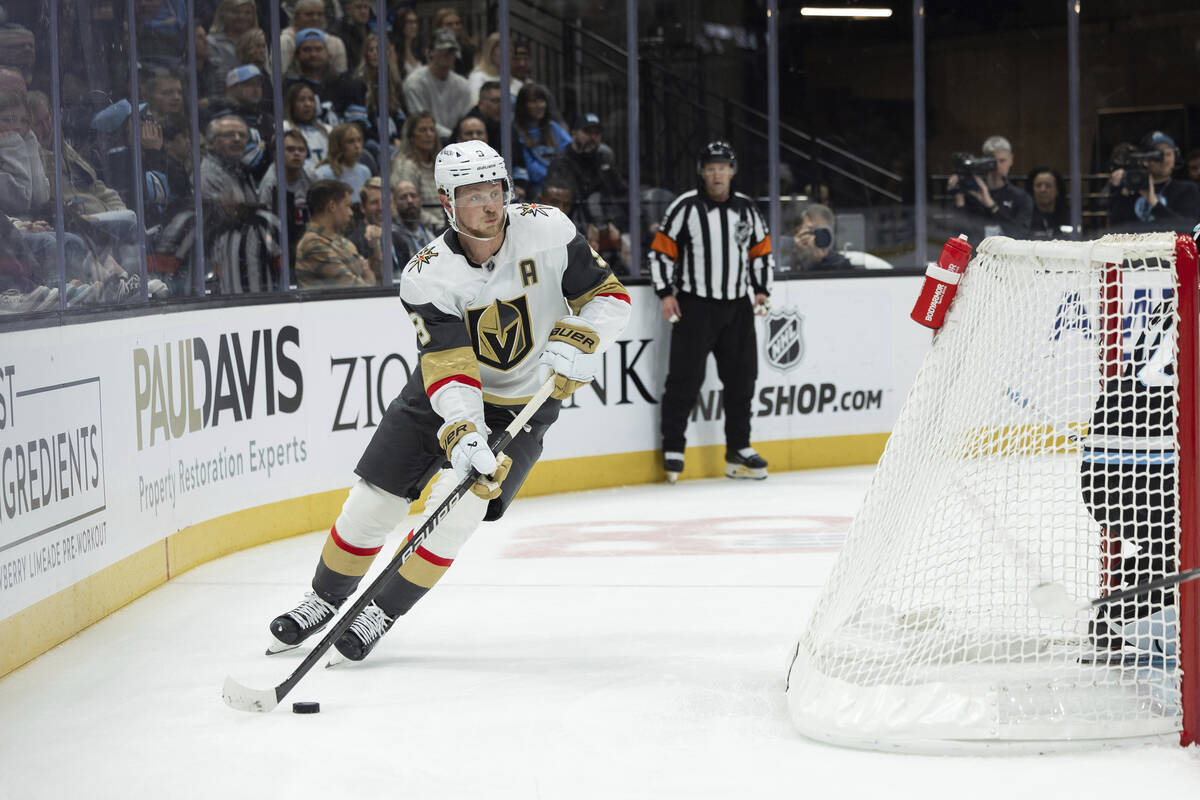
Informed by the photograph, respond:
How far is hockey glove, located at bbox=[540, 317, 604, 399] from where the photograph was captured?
318 cm

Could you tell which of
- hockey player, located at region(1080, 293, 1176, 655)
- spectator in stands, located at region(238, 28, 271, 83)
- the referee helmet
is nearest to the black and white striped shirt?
the referee helmet

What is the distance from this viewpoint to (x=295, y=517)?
4.96 metres

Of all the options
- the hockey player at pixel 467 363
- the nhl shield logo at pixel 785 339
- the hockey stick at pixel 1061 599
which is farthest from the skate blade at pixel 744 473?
the hockey stick at pixel 1061 599

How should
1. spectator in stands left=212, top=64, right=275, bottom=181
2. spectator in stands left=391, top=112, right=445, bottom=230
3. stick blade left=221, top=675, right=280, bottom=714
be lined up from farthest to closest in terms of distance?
spectator in stands left=391, top=112, right=445, bottom=230, spectator in stands left=212, top=64, right=275, bottom=181, stick blade left=221, top=675, right=280, bottom=714

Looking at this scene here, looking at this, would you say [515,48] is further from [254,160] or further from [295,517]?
[295,517]

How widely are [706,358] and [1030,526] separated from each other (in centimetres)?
351

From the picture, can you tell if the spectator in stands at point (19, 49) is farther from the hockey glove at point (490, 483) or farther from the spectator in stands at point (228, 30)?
the hockey glove at point (490, 483)

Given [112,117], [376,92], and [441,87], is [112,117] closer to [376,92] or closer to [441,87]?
[376,92]

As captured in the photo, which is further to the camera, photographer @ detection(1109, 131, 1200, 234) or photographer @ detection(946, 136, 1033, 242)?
photographer @ detection(1109, 131, 1200, 234)

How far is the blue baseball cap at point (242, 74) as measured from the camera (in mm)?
4848

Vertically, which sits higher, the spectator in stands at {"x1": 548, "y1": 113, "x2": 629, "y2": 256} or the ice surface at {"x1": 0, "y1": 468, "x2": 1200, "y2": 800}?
the spectator in stands at {"x1": 548, "y1": 113, "x2": 629, "y2": 256}

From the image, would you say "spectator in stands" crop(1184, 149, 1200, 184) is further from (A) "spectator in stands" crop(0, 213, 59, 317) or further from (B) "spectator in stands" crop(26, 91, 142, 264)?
(A) "spectator in stands" crop(0, 213, 59, 317)

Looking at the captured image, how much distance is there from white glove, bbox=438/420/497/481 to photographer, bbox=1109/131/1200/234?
5.13 m

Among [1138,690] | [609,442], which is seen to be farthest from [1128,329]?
[609,442]
